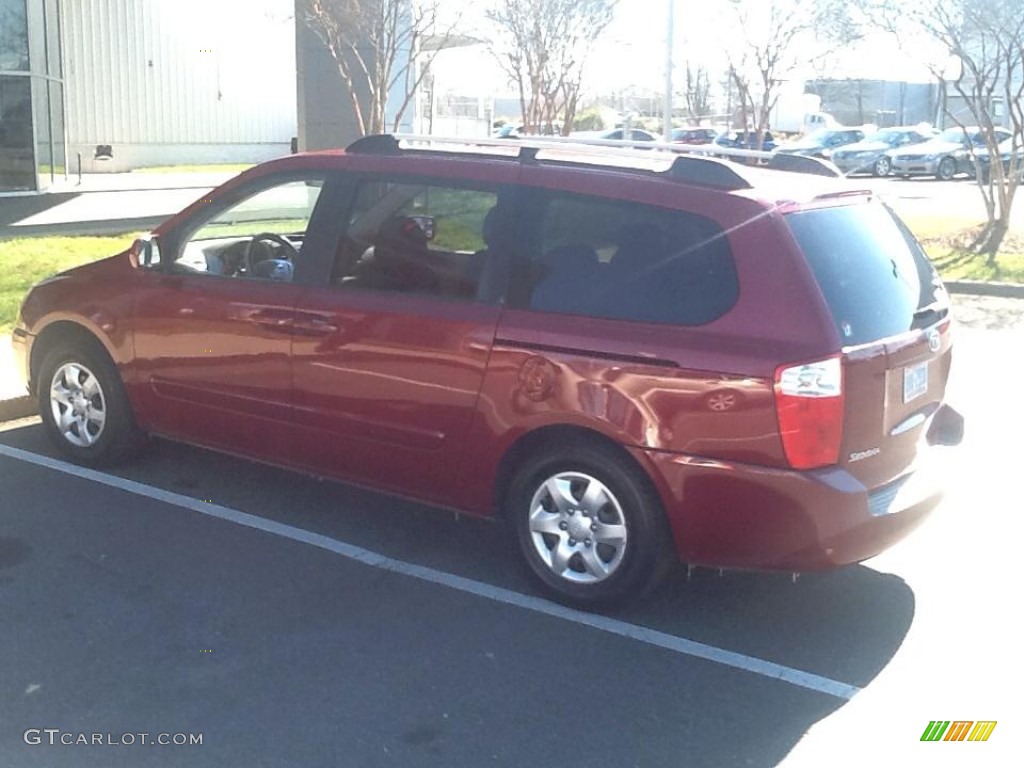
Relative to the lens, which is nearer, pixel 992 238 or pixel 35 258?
pixel 35 258

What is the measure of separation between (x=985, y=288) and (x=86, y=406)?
35.6 ft

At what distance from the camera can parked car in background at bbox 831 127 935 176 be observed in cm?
3675

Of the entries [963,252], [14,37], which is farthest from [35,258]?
[963,252]

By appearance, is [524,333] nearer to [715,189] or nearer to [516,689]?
[715,189]

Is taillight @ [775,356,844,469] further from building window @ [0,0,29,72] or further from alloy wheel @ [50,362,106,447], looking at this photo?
building window @ [0,0,29,72]

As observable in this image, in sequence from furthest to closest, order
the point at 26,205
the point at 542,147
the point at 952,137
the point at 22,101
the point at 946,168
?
the point at 952,137
the point at 946,168
the point at 22,101
the point at 26,205
the point at 542,147

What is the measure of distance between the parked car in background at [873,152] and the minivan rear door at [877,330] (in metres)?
32.4

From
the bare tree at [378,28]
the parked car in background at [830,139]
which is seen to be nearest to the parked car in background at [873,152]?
the parked car in background at [830,139]

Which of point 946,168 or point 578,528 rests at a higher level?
point 946,168

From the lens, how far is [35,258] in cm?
1369

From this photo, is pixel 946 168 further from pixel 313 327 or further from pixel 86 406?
pixel 313 327

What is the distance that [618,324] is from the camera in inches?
190

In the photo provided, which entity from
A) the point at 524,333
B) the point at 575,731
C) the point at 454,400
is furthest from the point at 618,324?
the point at 575,731

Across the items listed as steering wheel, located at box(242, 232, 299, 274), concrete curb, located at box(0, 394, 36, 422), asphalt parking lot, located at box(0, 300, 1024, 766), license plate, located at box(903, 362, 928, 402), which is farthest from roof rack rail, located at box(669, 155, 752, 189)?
concrete curb, located at box(0, 394, 36, 422)
